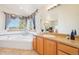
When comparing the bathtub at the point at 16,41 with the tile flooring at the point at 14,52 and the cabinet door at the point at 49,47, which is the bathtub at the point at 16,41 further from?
the cabinet door at the point at 49,47

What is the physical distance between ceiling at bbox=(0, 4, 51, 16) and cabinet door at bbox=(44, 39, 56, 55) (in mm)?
577

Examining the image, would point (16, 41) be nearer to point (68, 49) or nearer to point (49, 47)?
point (49, 47)

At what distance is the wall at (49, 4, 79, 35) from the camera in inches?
81.7

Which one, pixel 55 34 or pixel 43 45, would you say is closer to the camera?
pixel 55 34

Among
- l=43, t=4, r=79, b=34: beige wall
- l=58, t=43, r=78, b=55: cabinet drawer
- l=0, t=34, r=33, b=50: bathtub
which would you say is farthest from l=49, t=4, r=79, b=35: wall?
l=0, t=34, r=33, b=50: bathtub

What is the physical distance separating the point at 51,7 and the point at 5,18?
2.34 feet

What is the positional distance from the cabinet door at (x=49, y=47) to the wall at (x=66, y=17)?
0.81 ft

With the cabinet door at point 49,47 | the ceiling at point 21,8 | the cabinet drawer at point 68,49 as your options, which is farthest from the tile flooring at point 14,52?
the ceiling at point 21,8

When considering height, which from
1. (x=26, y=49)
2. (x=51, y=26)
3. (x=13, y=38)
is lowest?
(x=26, y=49)

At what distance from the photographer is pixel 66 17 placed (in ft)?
7.02

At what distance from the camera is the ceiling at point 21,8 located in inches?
81.8

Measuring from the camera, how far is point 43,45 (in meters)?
2.37
